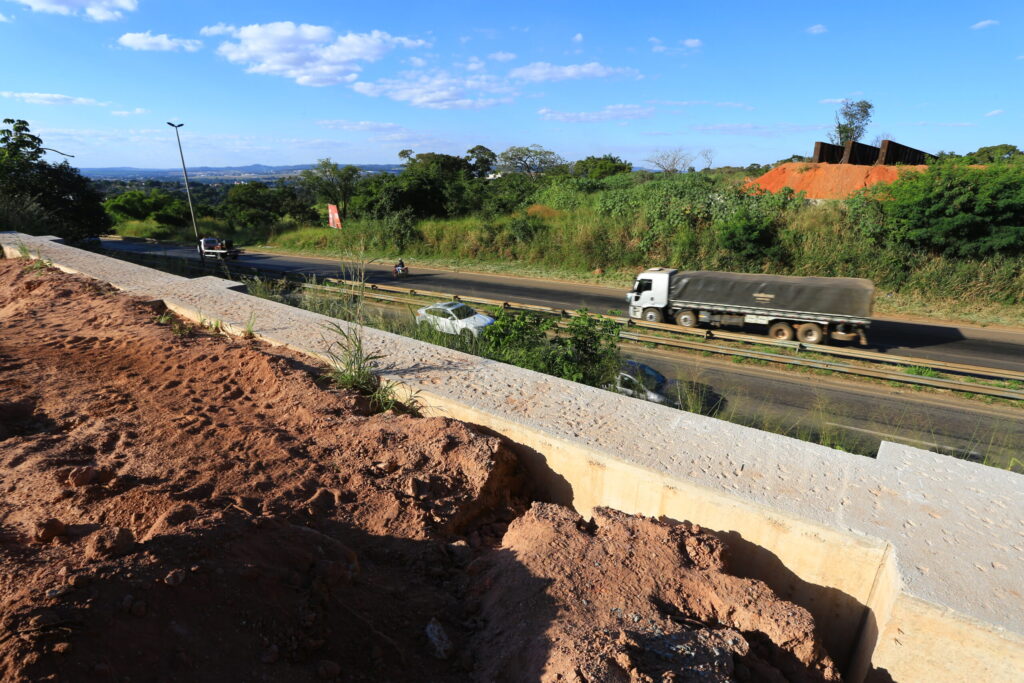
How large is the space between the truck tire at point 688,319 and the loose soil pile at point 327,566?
49.1 ft

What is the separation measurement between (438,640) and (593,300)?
21333 millimetres

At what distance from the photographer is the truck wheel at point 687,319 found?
17734mm

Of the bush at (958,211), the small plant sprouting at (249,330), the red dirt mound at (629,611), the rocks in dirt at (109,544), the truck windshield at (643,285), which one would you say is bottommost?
the truck windshield at (643,285)

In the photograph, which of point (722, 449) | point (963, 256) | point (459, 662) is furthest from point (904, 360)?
point (459, 662)

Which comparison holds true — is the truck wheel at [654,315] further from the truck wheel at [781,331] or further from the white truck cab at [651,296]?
the truck wheel at [781,331]

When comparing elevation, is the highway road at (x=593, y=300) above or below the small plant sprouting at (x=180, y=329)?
below

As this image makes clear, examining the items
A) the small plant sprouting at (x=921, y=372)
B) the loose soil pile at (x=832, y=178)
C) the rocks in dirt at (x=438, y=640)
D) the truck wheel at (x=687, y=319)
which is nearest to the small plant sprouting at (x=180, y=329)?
the rocks in dirt at (x=438, y=640)

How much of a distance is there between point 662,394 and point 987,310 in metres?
17.7

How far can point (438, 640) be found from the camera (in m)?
2.47

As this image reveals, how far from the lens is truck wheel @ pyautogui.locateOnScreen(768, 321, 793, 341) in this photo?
16109 millimetres

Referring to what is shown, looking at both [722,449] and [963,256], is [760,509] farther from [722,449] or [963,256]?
[963,256]

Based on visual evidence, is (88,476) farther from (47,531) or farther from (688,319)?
(688,319)

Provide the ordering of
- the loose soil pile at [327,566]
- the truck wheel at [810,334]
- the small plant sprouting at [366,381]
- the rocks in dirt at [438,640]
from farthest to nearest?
1. the truck wheel at [810,334]
2. the small plant sprouting at [366,381]
3. the rocks in dirt at [438,640]
4. the loose soil pile at [327,566]

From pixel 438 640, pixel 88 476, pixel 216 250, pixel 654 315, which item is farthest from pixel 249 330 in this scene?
pixel 216 250
